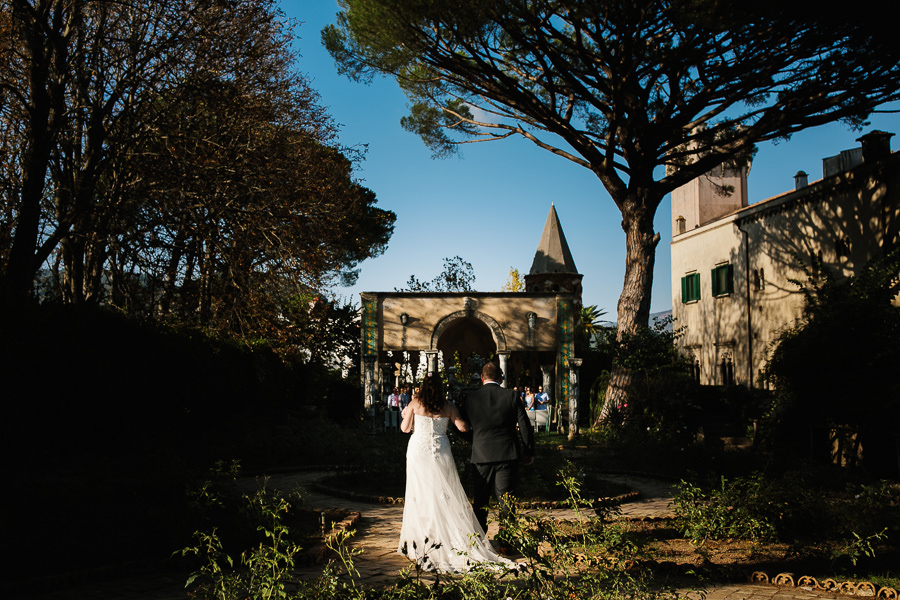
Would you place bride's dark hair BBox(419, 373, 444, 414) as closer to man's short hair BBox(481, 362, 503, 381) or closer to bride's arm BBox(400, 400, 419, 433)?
bride's arm BBox(400, 400, 419, 433)

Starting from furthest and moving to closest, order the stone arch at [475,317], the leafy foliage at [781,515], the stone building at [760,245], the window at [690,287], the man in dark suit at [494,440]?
the window at [690,287] < the stone arch at [475,317] < the stone building at [760,245] < the man in dark suit at [494,440] < the leafy foliage at [781,515]

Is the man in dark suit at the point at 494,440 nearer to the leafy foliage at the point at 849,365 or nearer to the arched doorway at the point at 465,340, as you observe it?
the leafy foliage at the point at 849,365

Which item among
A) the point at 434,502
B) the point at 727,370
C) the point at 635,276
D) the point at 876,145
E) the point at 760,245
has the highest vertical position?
the point at 876,145

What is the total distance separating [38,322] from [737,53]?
15.8m

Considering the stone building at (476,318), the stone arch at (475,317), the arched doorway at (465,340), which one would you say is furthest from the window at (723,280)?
the arched doorway at (465,340)

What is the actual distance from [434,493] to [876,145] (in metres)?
19.3

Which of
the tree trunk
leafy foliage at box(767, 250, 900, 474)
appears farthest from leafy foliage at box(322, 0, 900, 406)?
leafy foliage at box(767, 250, 900, 474)

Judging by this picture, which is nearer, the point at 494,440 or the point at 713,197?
the point at 494,440

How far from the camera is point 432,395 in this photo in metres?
6.81

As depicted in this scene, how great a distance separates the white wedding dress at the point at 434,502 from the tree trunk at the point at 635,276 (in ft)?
47.0

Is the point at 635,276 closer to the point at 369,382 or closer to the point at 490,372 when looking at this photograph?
the point at 369,382

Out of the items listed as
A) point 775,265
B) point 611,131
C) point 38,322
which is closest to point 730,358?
point 775,265

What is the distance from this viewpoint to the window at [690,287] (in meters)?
29.8

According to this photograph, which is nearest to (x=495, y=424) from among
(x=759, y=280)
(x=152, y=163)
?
(x=152, y=163)
